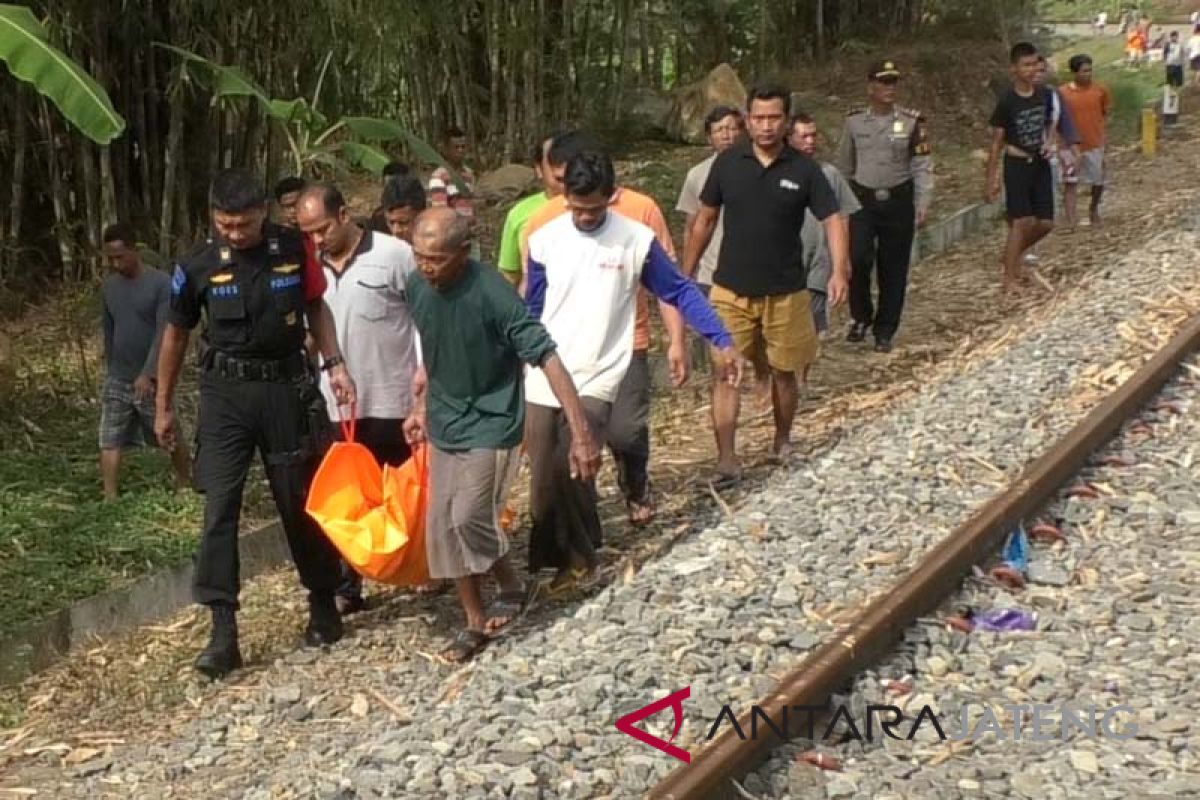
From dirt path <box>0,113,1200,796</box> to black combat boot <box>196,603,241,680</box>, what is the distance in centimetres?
7

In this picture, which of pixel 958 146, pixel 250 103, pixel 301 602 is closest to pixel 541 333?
pixel 301 602

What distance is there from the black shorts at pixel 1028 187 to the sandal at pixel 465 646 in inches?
255

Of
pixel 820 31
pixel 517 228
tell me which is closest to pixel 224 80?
pixel 517 228

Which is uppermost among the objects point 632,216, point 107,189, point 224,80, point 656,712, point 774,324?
point 224,80

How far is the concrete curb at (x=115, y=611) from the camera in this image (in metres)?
6.34

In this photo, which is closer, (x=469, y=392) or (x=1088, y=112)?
(x=469, y=392)

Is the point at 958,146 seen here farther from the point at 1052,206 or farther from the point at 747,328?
the point at 747,328

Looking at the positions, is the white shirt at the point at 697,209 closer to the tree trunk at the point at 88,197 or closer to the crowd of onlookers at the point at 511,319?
the crowd of onlookers at the point at 511,319

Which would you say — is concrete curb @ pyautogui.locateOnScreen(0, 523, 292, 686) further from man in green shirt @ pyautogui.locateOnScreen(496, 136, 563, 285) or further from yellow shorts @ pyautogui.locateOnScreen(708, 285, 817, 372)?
yellow shorts @ pyautogui.locateOnScreen(708, 285, 817, 372)

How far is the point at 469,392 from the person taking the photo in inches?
216

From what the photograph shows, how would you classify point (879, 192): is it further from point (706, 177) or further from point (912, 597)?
point (912, 597)

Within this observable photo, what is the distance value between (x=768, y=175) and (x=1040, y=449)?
1.62 m

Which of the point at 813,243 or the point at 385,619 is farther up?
the point at 813,243

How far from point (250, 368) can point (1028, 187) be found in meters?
6.76
